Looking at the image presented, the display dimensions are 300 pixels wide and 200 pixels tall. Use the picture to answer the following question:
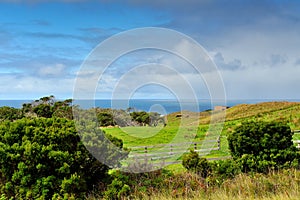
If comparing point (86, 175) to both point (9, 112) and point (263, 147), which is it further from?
point (9, 112)

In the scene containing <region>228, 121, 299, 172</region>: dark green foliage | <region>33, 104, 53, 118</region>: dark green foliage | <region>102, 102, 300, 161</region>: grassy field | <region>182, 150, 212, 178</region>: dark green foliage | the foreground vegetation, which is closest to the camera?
the foreground vegetation

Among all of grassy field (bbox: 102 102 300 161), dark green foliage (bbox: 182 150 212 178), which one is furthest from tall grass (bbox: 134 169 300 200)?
grassy field (bbox: 102 102 300 161)

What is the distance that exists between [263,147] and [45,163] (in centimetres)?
624

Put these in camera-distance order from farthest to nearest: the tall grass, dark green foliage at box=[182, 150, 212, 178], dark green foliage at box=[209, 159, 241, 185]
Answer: dark green foliage at box=[182, 150, 212, 178], dark green foliage at box=[209, 159, 241, 185], the tall grass

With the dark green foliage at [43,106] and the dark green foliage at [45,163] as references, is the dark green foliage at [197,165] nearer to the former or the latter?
the dark green foliage at [45,163]

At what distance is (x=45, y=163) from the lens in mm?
7875

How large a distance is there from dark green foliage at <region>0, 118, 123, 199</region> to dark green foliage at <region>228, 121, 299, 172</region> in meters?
4.44

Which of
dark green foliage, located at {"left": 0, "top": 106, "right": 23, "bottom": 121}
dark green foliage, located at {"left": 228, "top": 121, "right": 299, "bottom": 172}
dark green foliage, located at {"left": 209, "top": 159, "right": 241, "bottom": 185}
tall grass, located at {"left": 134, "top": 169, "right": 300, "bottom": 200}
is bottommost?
tall grass, located at {"left": 134, "top": 169, "right": 300, "bottom": 200}

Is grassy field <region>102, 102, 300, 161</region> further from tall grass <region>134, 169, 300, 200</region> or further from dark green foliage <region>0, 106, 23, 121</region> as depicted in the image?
dark green foliage <region>0, 106, 23, 121</region>

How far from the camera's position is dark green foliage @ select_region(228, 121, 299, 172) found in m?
10.6

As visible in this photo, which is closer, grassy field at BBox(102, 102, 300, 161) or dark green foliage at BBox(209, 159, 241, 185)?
dark green foliage at BBox(209, 159, 241, 185)

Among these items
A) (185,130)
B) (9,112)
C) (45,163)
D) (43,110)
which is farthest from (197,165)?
(9,112)

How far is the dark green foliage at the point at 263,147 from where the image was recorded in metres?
10.6

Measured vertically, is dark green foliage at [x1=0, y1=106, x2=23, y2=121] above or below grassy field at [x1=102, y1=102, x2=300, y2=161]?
above
